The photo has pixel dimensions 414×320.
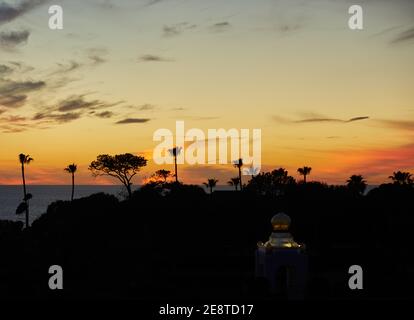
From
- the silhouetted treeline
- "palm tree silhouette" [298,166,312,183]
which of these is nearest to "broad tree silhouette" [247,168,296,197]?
"palm tree silhouette" [298,166,312,183]

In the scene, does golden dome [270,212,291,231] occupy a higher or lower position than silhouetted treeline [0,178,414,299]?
higher

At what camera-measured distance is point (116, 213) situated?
2482 inches

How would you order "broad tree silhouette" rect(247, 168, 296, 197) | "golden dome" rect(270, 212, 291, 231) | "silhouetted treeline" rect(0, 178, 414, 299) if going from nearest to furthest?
"golden dome" rect(270, 212, 291, 231), "silhouetted treeline" rect(0, 178, 414, 299), "broad tree silhouette" rect(247, 168, 296, 197)

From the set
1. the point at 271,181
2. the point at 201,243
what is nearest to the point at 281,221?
the point at 201,243

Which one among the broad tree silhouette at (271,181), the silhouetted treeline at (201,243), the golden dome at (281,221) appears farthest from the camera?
the broad tree silhouette at (271,181)

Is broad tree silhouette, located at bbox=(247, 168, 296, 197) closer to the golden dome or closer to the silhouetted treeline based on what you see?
the silhouetted treeline

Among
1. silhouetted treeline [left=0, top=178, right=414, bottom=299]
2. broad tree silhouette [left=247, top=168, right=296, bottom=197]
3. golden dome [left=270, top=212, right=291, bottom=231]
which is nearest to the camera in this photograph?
golden dome [left=270, top=212, right=291, bottom=231]

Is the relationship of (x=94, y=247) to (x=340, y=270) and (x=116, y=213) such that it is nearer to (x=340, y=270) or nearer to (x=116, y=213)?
(x=116, y=213)

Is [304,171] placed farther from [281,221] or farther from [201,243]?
[281,221]

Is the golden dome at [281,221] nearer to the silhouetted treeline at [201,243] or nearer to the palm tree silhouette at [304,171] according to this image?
the silhouetted treeline at [201,243]

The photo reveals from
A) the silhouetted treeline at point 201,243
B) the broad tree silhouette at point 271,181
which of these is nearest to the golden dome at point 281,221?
the silhouetted treeline at point 201,243

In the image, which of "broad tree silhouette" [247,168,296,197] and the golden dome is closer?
the golden dome
